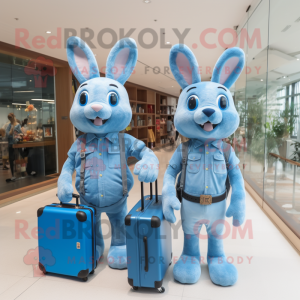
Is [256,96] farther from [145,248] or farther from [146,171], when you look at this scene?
[145,248]

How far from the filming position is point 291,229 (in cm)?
262

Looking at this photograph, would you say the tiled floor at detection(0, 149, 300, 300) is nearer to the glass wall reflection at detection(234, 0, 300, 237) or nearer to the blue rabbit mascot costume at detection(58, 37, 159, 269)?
the blue rabbit mascot costume at detection(58, 37, 159, 269)

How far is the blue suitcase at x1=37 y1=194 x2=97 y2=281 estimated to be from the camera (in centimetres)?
192

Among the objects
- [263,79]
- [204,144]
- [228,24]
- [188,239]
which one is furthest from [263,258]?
[228,24]

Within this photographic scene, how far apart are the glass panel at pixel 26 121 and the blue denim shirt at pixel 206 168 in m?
3.58

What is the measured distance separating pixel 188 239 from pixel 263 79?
281 cm

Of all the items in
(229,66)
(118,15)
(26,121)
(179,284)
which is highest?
(118,15)

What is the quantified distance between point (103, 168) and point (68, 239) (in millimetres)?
549

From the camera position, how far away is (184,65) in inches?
79.4

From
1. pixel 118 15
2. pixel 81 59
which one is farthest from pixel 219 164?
pixel 118 15

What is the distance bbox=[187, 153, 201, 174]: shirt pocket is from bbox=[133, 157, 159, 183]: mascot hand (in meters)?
0.23

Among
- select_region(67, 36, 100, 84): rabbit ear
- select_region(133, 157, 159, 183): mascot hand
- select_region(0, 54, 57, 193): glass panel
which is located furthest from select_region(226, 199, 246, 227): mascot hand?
select_region(0, 54, 57, 193): glass panel

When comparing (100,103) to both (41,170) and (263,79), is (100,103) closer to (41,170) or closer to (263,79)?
(263,79)

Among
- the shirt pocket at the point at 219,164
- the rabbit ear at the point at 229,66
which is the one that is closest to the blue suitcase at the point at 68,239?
the shirt pocket at the point at 219,164
